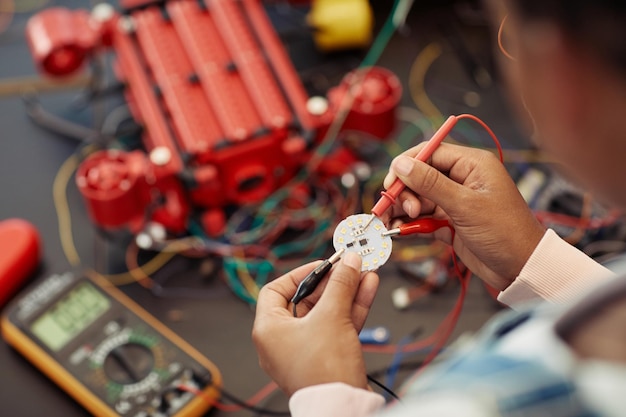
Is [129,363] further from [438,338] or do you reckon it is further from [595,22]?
[595,22]

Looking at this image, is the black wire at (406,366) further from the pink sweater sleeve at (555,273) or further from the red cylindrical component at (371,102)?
the red cylindrical component at (371,102)

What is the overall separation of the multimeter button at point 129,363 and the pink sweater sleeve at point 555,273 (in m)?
0.46

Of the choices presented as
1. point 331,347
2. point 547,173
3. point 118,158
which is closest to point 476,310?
point 547,173

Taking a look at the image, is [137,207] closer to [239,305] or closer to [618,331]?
[239,305]

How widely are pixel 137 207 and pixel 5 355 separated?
0.26 m

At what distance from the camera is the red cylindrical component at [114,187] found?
3.28 ft

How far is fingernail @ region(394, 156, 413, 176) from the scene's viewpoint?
2.42ft

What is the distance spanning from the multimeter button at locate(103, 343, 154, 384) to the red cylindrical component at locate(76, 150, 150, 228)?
0.20m

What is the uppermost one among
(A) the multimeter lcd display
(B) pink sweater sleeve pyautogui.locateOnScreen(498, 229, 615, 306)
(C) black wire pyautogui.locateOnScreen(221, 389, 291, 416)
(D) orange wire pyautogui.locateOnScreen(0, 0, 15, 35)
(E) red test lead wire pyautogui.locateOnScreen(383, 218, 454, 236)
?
(D) orange wire pyautogui.locateOnScreen(0, 0, 15, 35)

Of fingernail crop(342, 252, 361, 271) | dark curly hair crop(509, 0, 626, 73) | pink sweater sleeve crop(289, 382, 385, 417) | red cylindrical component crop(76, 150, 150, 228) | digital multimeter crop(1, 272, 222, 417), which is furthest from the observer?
red cylindrical component crop(76, 150, 150, 228)

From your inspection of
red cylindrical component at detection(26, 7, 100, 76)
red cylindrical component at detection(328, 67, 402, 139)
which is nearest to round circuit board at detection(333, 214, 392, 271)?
red cylindrical component at detection(328, 67, 402, 139)

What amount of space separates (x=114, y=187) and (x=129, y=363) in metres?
0.26

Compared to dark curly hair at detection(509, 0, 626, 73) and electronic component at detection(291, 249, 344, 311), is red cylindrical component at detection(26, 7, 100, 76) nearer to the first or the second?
electronic component at detection(291, 249, 344, 311)

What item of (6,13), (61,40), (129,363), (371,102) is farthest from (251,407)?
(6,13)
